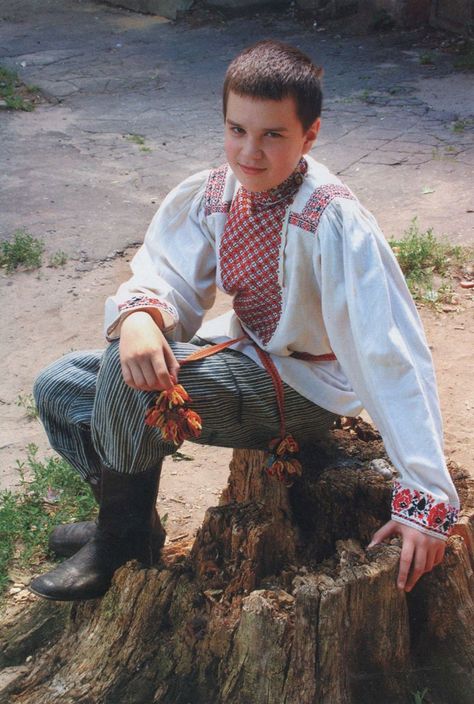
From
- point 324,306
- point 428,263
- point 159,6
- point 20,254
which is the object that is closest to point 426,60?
point 159,6

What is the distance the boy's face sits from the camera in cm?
202

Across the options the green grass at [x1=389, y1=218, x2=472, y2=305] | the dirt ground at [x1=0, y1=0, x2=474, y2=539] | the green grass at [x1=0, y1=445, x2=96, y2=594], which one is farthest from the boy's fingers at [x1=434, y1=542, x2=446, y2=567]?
the green grass at [x1=389, y1=218, x2=472, y2=305]

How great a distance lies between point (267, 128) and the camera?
6.67 ft

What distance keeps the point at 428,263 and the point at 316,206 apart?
2429 mm

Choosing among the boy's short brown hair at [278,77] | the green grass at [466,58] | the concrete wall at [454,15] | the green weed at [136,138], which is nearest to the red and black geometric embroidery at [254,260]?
the boy's short brown hair at [278,77]

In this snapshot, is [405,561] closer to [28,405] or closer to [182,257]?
[182,257]

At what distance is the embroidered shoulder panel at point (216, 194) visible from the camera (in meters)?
2.29

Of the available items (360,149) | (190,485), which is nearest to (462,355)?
(190,485)

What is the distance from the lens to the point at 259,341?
→ 7.44 ft

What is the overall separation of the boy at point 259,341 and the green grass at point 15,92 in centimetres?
510

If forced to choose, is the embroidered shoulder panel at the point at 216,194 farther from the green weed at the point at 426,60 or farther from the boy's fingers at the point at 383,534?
the green weed at the point at 426,60

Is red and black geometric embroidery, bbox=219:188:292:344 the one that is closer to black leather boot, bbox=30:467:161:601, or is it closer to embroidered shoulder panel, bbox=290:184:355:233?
embroidered shoulder panel, bbox=290:184:355:233

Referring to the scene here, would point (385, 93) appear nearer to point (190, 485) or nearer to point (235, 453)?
point (190, 485)

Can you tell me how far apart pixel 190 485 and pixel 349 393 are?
1074mm
